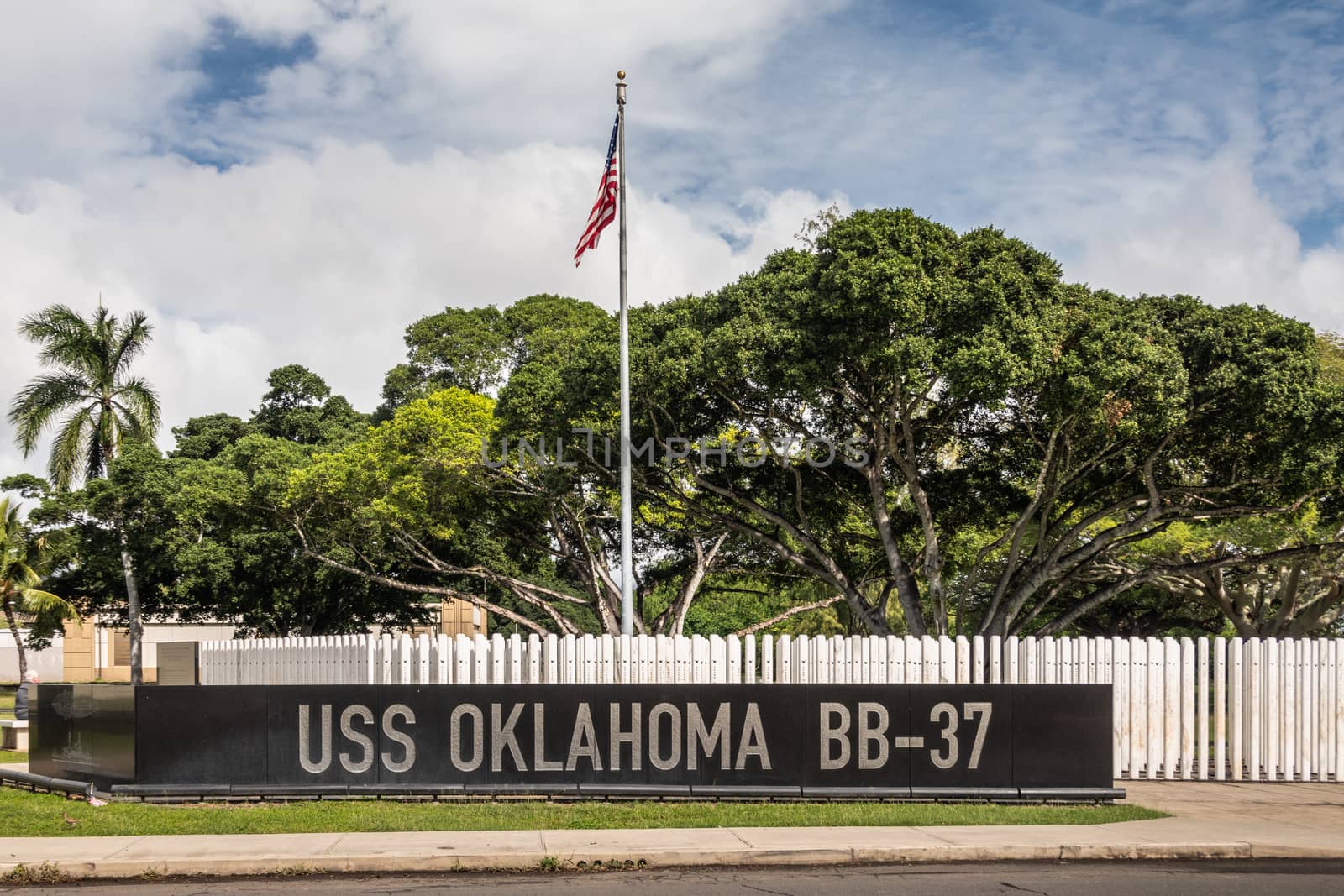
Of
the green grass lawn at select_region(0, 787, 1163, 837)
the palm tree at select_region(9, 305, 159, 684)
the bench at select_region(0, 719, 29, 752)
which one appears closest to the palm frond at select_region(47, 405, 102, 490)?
the palm tree at select_region(9, 305, 159, 684)

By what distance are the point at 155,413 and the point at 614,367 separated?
27.0 meters

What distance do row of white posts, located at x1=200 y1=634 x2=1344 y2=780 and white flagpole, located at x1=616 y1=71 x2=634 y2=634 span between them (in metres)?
3.88

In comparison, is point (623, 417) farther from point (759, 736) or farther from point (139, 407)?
point (139, 407)

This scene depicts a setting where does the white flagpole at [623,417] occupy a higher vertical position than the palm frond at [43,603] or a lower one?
higher

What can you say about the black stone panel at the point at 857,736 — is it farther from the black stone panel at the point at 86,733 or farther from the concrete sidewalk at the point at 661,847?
the black stone panel at the point at 86,733

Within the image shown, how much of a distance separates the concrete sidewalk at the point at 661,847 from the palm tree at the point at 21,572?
36525mm

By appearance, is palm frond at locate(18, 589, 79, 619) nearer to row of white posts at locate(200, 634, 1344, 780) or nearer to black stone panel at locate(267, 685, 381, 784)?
row of white posts at locate(200, 634, 1344, 780)

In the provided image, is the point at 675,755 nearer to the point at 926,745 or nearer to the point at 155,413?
the point at 926,745

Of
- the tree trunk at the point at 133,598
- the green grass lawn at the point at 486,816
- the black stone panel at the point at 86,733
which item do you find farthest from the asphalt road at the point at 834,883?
the tree trunk at the point at 133,598

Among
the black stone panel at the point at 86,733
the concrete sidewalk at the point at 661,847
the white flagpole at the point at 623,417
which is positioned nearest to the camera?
the concrete sidewalk at the point at 661,847

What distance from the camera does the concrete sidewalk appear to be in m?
10.7

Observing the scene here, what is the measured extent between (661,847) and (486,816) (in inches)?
101

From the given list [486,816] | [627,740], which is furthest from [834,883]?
[627,740]

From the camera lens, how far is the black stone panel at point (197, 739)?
1405 centimetres
